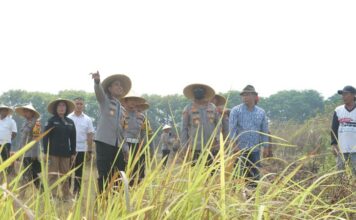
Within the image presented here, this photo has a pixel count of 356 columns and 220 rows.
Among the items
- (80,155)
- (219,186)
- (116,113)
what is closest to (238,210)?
(219,186)

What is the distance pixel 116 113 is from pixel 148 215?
156 inches

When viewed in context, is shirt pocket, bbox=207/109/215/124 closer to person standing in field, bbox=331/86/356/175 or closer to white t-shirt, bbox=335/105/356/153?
person standing in field, bbox=331/86/356/175

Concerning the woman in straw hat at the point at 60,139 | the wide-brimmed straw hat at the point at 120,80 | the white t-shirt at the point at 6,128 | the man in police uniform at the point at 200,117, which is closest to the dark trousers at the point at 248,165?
the man in police uniform at the point at 200,117

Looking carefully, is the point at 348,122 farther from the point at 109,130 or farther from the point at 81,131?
the point at 81,131

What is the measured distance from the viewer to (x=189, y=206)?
89.4 inches

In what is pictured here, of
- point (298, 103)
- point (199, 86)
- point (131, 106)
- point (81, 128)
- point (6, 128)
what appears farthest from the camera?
point (298, 103)

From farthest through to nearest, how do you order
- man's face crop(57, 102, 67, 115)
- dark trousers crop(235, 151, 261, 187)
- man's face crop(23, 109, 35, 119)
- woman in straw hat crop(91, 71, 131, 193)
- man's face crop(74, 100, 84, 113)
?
man's face crop(74, 100, 84, 113) → man's face crop(23, 109, 35, 119) → man's face crop(57, 102, 67, 115) → woman in straw hat crop(91, 71, 131, 193) → dark trousers crop(235, 151, 261, 187)

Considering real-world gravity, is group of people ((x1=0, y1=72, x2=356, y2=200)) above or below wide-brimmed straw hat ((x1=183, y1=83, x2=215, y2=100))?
below

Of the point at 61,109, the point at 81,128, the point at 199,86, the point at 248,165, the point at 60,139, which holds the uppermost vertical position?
the point at 199,86

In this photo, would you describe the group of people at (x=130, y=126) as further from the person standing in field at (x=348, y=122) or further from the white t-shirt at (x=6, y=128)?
the white t-shirt at (x=6, y=128)

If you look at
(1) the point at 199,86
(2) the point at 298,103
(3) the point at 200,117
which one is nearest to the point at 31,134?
(1) the point at 199,86

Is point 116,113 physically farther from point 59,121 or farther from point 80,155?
point 80,155

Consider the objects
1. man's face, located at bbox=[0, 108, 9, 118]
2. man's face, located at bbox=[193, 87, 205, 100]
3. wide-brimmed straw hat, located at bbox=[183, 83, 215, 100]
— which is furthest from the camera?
man's face, located at bbox=[0, 108, 9, 118]

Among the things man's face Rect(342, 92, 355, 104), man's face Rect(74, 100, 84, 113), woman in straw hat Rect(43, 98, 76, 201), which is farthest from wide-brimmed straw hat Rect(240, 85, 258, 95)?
man's face Rect(74, 100, 84, 113)
